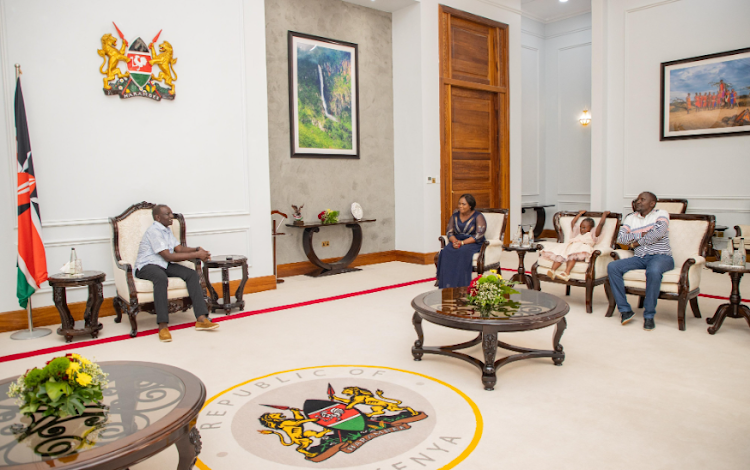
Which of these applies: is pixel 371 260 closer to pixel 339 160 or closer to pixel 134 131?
pixel 339 160

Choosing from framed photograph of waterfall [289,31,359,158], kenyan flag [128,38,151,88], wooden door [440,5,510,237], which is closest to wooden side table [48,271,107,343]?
kenyan flag [128,38,151,88]

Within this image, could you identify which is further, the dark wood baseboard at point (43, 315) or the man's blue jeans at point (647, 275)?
the dark wood baseboard at point (43, 315)

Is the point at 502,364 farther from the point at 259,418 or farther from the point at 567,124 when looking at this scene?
the point at 567,124

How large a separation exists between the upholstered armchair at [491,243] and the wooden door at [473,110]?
194 cm

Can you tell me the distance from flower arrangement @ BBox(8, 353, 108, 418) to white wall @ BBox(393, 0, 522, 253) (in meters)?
6.75

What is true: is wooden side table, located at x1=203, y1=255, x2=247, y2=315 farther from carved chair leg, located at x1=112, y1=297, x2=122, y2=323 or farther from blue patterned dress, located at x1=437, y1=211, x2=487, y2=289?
blue patterned dress, located at x1=437, y1=211, x2=487, y2=289

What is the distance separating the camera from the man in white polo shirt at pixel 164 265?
4.90 metres

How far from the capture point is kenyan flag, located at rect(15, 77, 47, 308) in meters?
4.76

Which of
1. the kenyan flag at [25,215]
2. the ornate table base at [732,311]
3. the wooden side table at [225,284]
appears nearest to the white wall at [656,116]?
the ornate table base at [732,311]

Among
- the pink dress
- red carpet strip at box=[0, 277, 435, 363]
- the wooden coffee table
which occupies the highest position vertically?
the pink dress

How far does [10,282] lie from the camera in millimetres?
4996

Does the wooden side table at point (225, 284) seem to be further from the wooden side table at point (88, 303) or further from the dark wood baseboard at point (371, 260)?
the dark wood baseboard at point (371, 260)

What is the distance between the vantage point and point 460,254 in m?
6.24

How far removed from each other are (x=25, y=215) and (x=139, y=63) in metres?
1.92
